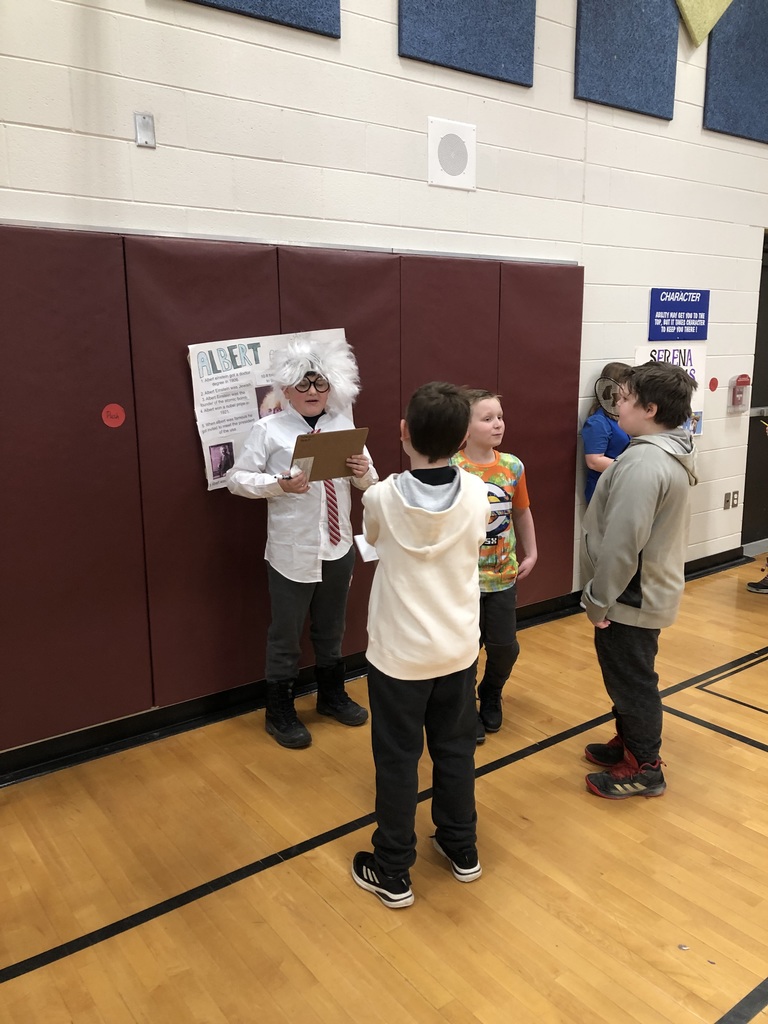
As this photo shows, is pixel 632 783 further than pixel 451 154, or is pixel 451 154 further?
pixel 451 154

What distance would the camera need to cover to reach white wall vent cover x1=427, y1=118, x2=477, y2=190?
11.0 feet

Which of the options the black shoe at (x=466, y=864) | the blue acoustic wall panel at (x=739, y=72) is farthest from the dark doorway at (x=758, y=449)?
the black shoe at (x=466, y=864)

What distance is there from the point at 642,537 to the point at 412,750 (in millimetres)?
902

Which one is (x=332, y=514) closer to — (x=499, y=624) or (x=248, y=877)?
(x=499, y=624)

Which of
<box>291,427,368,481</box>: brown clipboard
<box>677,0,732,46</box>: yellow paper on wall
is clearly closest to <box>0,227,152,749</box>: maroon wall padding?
<box>291,427,368,481</box>: brown clipboard

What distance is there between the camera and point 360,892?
6.77 feet

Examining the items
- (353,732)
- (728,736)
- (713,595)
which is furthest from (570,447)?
(353,732)

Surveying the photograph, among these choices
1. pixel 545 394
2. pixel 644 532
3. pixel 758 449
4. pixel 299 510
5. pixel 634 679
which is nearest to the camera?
pixel 644 532

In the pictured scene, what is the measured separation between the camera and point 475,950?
6.09 ft

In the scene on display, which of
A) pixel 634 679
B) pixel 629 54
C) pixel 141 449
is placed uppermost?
pixel 629 54

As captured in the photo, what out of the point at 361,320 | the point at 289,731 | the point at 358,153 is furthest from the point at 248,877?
the point at 358,153

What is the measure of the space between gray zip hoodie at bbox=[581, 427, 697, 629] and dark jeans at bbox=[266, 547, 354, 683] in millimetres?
975

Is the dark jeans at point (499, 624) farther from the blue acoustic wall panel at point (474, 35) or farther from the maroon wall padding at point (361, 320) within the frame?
the blue acoustic wall panel at point (474, 35)

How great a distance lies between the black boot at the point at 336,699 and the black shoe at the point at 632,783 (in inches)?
36.4
